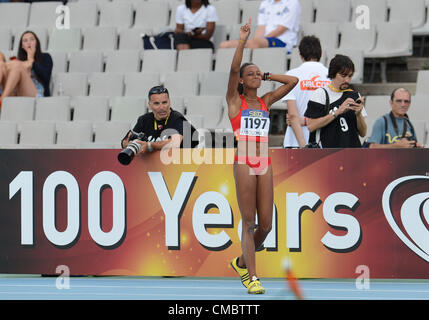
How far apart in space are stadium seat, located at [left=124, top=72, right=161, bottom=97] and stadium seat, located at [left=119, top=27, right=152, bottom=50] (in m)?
1.28

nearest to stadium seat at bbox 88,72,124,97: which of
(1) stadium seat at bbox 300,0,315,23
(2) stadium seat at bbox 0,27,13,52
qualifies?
(2) stadium seat at bbox 0,27,13,52

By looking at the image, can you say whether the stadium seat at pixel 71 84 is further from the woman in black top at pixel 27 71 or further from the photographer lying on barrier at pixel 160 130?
the photographer lying on barrier at pixel 160 130

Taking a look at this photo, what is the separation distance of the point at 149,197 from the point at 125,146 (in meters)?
0.52

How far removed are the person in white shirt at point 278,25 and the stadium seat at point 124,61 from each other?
168cm

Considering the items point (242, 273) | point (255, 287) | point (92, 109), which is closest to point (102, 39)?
→ point (92, 109)

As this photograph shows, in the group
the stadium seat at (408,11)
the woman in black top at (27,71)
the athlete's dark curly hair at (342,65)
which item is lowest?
the athlete's dark curly hair at (342,65)

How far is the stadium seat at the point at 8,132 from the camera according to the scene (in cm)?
1020

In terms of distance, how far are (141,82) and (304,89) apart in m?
3.38

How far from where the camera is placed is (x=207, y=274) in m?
7.13

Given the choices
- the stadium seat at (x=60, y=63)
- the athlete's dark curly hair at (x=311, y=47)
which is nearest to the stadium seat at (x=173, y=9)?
the stadium seat at (x=60, y=63)

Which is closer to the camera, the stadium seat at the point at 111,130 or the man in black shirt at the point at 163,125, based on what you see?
the man in black shirt at the point at 163,125
